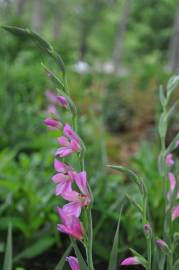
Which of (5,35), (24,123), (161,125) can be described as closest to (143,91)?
(5,35)

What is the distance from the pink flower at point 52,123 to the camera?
1.13 m

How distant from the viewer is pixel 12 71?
5047mm

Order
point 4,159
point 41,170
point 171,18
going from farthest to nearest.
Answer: point 171,18 → point 41,170 → point 4,159

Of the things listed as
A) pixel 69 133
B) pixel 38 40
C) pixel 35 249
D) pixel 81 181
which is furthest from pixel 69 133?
pixel 35 249

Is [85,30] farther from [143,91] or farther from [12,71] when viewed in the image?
[12,71]

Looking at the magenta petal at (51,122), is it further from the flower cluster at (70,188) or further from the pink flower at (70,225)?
the pink flower at (70,225)

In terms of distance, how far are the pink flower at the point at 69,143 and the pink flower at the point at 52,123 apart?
65mm

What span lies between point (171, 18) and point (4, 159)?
29.2 metres

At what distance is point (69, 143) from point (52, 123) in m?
0.08

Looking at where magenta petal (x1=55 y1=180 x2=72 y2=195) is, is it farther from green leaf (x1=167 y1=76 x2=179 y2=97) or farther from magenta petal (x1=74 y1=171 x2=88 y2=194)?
A: green leaf (x1=167 y1=76 x2=179 y2=97)

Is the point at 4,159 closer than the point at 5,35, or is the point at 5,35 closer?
the point at 4,159

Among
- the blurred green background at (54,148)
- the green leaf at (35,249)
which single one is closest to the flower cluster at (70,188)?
the blurred green background at (54,148)

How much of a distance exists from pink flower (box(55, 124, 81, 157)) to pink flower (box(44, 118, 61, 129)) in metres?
0.07

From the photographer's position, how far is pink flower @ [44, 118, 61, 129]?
113 cm
